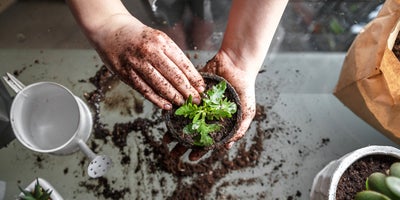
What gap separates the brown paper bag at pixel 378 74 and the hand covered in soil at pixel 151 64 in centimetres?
48

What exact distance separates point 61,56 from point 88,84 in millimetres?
172

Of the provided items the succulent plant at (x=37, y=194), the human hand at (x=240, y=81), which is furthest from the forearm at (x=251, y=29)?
the succulent plant at (x=37, y=194)

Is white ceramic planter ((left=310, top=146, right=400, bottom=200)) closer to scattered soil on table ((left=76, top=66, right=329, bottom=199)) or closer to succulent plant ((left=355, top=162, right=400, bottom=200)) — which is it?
succulent plant ((left=355, top=162, right=400, bottom=200))

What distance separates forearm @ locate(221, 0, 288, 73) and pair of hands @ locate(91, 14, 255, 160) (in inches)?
6.9

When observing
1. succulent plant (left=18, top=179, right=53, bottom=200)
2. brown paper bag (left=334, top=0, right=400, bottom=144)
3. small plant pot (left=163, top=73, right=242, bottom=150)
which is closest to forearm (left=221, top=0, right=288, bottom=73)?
small plant pot (left=163, top=73, right=242, bottom=150)

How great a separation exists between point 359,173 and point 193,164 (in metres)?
0.55

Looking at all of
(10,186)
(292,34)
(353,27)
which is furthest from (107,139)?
(353,27)

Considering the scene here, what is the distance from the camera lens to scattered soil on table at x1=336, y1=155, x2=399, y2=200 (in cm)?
104

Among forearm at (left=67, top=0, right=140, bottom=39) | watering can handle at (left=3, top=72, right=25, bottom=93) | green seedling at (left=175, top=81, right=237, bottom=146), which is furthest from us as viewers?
watering can handle at (left=3, top=72, right=25, bottom=93)

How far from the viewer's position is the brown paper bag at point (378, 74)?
3.36 ft

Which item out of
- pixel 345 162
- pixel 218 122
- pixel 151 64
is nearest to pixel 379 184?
pixel 345 162

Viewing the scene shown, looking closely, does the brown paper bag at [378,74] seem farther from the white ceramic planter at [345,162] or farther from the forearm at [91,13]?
the forearm at [91,13]

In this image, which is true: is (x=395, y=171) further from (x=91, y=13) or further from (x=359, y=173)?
(x=91, y=13)

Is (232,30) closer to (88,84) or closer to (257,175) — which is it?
(257,175)
